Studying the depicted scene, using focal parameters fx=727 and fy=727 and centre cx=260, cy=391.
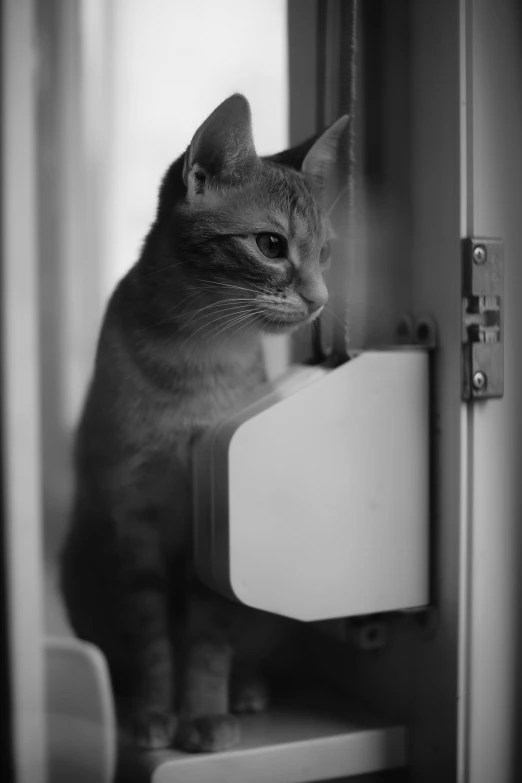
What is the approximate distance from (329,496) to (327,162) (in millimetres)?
392

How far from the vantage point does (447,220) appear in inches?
32.1

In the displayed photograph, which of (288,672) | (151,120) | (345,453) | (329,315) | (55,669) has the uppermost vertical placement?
(151,120)

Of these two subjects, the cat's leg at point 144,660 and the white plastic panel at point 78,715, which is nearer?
the white plastic panel at point 78,715

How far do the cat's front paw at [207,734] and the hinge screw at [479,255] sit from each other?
0.58 metres

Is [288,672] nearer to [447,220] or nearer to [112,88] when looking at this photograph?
[447,220]

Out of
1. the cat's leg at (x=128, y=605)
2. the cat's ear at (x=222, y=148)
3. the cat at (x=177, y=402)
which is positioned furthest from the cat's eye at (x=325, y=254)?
the cat's leg at (x=128, y=605)

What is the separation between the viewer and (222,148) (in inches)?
31.0

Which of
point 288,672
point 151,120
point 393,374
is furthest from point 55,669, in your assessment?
point 151,120

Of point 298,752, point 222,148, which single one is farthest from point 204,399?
point 298,752

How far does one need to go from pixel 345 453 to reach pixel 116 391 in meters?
0.27

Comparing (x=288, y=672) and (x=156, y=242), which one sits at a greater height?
(x=156, y=242)

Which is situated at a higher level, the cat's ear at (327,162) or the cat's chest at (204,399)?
the cat's ear at (327,162)

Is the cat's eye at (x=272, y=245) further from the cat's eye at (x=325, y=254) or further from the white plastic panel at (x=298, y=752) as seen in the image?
the white plastic panel at (x=298, y=752)

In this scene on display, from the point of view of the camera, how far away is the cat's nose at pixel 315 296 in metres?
0.82
